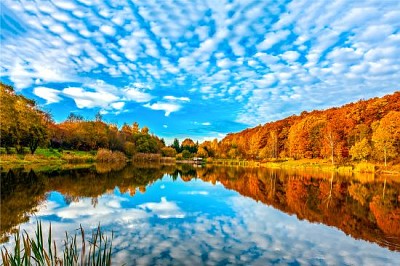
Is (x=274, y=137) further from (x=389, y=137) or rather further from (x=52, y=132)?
(x=52, y=132)

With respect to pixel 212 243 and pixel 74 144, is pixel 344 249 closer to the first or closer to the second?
pixel 212 243

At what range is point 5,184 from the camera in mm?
19234

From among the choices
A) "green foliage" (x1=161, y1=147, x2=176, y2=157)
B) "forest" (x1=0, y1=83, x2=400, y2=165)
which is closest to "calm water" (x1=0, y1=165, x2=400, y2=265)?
"forest" (x1=0, y1=83, x2=400, y2=165)

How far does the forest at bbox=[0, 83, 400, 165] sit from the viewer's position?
43000mm

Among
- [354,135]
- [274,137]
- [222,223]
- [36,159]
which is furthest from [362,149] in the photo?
[36,159]

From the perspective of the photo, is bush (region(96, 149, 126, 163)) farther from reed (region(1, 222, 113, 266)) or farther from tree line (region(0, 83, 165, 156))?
reed (region(1, 222, 113, 266))

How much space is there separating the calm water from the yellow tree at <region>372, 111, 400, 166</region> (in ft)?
92.7

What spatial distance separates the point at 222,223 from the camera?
1244 centimetres

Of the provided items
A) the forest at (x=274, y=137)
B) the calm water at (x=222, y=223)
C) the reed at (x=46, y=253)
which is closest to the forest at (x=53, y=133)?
the forest at (x=274, y=137)

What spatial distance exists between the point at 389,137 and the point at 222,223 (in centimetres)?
4277

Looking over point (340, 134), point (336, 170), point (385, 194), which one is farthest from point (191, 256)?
point (340, 134)

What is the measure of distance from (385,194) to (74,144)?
67658 millimetres

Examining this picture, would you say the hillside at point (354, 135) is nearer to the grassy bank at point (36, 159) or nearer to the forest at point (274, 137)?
the forest at point (274, 137)

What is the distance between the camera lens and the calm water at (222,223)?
8.43 meters
